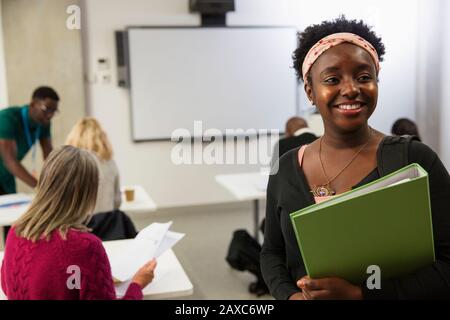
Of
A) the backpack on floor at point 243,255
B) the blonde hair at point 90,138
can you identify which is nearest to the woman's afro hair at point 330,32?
the blonde hair at point 90,138

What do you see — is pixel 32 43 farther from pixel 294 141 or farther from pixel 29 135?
pixel 294 141

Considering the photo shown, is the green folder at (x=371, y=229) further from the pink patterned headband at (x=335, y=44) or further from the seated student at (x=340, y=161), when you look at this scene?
the pink patterned headband at (x=335, y=44)

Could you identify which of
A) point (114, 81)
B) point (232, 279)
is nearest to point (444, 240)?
point (114, 81)

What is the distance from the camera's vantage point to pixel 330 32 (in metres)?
0.75

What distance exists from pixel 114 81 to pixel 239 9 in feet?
4.21

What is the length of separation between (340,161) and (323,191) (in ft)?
0.17

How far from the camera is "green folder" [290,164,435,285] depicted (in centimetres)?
62

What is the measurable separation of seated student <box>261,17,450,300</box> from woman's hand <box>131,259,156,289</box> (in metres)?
0.68

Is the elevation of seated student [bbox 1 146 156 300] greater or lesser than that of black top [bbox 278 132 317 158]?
lesser

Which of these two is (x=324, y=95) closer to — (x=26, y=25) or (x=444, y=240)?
(x=444, y=240)

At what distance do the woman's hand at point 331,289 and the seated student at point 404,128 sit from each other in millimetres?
251

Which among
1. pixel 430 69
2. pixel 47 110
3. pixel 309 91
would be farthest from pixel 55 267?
pixel 430 69

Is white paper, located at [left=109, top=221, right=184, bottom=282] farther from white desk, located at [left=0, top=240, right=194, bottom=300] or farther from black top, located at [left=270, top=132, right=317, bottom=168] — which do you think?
black top, located at [left=270, top=132, right=317, bottom=168]

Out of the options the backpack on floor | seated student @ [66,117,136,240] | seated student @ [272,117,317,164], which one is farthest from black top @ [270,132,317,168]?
the backpack on floor
